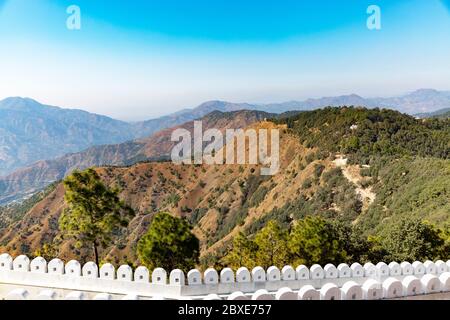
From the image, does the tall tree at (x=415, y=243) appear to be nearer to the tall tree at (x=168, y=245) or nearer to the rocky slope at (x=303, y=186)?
the rocky slope at (x=303, y=186)

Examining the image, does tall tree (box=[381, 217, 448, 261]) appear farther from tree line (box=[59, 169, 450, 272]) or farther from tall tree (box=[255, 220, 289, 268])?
tall tree (box=[255, 220, 289, 268])

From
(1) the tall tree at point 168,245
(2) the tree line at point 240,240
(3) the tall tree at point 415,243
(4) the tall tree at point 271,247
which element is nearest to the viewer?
(2) the tree line at point 240,240

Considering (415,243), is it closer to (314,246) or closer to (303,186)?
(314,246)

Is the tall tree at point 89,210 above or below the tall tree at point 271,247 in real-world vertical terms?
above

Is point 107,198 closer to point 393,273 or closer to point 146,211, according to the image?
point 393,273

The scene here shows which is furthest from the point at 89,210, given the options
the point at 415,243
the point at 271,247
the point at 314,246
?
the point at 415,243

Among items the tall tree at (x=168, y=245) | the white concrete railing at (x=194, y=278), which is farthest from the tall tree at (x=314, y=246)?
the tall tree at (x=168, y=245)

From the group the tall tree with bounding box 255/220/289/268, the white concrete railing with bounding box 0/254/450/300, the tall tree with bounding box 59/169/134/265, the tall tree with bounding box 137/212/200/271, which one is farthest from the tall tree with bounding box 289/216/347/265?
the tall tree with bounding box 59/169/134/265
